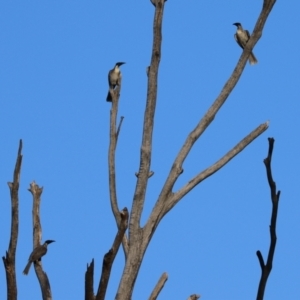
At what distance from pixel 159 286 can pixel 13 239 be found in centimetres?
100

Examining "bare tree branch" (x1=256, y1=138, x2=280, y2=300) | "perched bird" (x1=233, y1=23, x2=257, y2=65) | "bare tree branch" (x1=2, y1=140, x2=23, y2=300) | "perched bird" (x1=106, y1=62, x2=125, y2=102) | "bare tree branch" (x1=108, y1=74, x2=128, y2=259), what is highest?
"perched bird" (x1=233, y1=23, x2=257, y2=65)

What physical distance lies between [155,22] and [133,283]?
180 centimetres

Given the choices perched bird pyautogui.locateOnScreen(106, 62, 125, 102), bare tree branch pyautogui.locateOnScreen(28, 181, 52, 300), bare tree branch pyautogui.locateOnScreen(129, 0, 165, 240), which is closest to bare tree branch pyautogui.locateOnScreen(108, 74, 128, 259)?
bare tree branch pyautogui.locateOnScreen(129, 0, 165, 240)

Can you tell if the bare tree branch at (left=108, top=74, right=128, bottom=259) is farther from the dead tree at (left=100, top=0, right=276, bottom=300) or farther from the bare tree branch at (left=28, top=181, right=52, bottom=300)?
the bare tree branch at (left=28, top=181, right=52, bottom=300)

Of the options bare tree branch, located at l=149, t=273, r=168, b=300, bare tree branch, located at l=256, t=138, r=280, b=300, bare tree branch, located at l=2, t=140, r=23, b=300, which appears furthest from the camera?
bare tree branch, located at l=149, t=273, r=168, b=300

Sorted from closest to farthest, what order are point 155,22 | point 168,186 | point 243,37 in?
point 168,186
point 155,22
point 243,37

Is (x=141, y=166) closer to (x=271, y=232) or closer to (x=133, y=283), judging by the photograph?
(x=133, y=283)

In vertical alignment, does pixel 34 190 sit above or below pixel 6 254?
above

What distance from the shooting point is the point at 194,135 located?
5.00m

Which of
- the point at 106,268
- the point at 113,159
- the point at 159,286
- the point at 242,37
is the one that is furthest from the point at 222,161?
the point at 242,37

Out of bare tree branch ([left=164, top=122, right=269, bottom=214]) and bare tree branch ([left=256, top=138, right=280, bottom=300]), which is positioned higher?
bare tree branch ([left=164, top=122, right=269, bottom=214])

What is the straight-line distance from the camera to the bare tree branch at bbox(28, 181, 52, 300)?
18.0 ft

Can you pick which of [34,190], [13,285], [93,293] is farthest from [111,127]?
[93,293]

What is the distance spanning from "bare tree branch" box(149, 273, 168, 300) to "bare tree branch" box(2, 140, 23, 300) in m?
0.90
